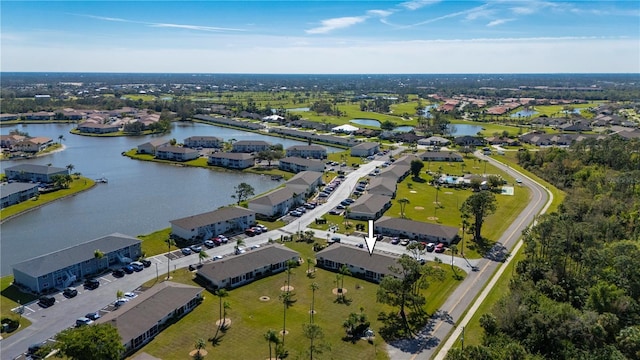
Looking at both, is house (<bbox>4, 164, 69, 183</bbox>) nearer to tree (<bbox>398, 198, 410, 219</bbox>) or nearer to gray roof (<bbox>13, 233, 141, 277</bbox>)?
gray roof (<bbox>13, 233, 141, 277</bbox>)

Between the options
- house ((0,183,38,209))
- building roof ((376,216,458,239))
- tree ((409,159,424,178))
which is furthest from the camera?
tree ((409,159,424,178))

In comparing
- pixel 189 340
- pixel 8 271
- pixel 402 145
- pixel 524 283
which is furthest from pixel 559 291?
pixel 402 145

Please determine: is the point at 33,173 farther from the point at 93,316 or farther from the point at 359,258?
the point at 359,258

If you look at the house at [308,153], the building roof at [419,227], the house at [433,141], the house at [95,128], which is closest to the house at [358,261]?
the building roof at [419,227]

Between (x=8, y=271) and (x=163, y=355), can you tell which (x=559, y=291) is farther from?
(x=8, y=271)

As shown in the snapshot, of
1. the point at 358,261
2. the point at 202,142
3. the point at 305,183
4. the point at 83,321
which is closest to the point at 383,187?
the point at 305,183

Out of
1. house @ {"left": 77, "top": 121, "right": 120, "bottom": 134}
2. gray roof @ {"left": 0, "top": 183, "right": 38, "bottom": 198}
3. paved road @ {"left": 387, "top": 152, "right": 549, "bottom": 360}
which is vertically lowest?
paved road @ {"left": 387, "top": 152, "right": 549, "bottom": 360}

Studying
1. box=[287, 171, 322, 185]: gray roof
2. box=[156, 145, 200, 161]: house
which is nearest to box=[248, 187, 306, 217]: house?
box=[287, 171, 322, 185]: gray roof
